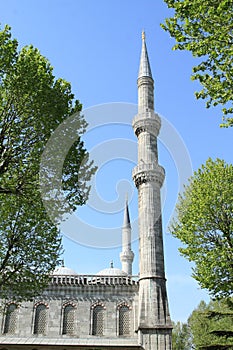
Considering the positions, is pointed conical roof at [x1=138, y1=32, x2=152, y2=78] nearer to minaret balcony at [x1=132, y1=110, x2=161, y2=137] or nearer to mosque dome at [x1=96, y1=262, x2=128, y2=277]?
minaret balcony at [x1=132, y1=110, x2=161, y2=137]

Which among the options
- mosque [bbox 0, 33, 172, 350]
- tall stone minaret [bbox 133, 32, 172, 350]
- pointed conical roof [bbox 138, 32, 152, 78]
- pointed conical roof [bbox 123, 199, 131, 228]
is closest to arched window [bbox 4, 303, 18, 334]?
mosque [bbox 0, 33, 172, 350]

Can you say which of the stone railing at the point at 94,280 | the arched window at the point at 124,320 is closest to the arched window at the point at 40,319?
the stone railing at the point at 94,280

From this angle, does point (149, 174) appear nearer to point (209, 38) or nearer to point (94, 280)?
point (94, 280)

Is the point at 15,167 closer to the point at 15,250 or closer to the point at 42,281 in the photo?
the point at 15,250

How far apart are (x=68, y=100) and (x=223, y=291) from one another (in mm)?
10626

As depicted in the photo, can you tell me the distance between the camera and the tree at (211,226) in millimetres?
15828

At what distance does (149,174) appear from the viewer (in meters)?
29.5

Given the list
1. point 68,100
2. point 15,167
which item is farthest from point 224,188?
point 15,167

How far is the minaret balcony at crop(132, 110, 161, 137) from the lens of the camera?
103 feet

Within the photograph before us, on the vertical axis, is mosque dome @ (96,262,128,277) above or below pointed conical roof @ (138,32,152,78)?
below

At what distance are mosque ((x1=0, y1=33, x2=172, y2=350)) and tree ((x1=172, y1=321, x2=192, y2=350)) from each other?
49.3ft

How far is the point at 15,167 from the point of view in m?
12.7

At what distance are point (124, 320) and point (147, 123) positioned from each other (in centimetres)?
1628

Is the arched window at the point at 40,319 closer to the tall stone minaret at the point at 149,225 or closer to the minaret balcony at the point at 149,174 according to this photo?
the tall stone minaret at the point at 149,225
